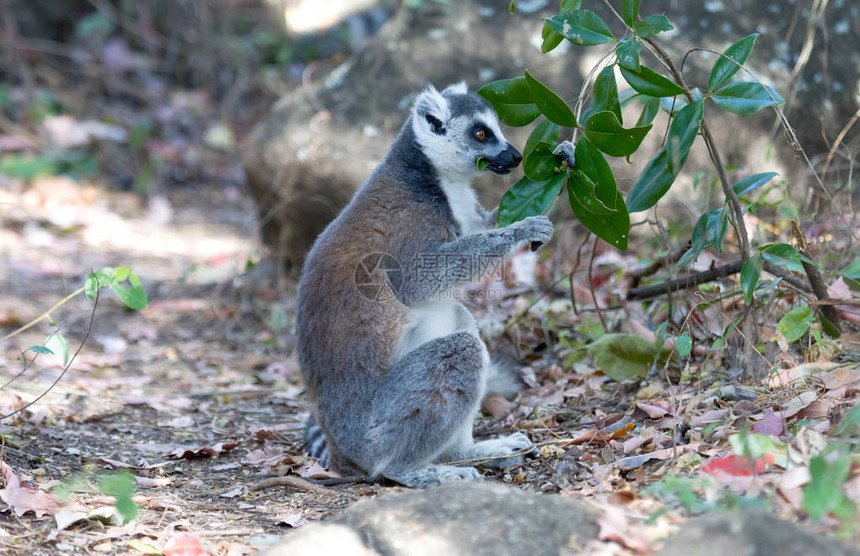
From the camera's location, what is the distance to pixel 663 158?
11.3ft

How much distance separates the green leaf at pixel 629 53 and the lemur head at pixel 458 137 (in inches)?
38.5

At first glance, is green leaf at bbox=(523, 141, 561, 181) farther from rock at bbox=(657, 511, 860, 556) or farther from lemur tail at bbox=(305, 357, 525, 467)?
rock at bbox=(657, 511, 860, 556)

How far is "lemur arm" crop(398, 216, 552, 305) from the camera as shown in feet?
12.9

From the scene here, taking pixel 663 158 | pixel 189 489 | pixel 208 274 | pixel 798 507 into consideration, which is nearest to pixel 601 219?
pixel 663 158

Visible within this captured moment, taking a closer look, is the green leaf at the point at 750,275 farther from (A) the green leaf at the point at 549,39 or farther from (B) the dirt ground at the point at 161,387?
(A) the green leaf at the point at 549,39

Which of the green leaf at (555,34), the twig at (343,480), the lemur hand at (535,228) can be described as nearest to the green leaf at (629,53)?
the green leaf at (555,34)

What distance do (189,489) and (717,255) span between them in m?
3.40

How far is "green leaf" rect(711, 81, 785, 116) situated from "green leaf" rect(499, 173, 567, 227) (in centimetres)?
80

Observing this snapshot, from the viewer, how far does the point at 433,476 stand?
3.64 metres

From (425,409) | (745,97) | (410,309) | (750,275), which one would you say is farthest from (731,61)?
(425,409)

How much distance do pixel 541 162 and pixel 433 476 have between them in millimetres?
1496

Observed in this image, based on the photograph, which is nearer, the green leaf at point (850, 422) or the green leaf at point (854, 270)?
the green leaf at point (850, 422)

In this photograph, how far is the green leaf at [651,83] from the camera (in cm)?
323

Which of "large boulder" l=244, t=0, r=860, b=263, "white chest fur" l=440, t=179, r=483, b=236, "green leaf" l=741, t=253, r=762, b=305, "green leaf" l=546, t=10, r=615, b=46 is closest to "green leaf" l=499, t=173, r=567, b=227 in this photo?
"white chest fur" l=440, t=179, r=483, b=236
